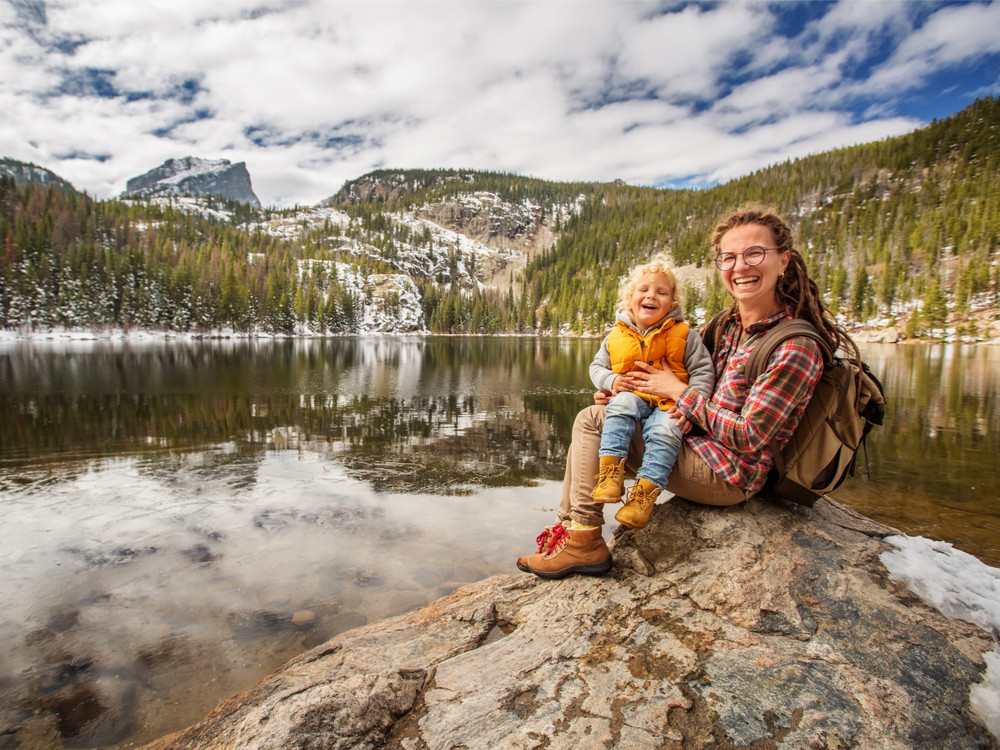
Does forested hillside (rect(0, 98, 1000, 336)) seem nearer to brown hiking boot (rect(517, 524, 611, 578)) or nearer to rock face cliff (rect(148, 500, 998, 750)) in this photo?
rock face cliff (rect(148, 500, 998, 750))

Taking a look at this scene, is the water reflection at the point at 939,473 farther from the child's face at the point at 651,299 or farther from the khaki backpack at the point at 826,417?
the child's face at the point at 651,299

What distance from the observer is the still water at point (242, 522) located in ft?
12.4

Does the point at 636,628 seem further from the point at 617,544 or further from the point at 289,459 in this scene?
the point at 289,459

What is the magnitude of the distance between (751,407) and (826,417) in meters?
0.49

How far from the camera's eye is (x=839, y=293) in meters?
85.9

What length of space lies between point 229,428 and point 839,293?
10476 centimetres

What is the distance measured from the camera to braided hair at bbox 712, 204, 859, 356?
3.18m

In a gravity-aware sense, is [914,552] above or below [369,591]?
above

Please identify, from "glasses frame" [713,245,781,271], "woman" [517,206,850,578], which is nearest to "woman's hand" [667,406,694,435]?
"woman" [517,206,850,578]

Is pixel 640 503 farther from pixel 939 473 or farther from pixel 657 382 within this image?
pixel 939 473

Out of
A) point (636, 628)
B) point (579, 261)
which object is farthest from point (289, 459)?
point (579, 261)

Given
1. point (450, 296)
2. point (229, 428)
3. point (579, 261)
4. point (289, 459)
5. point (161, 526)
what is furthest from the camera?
point (579, 261)

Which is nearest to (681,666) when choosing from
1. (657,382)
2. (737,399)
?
(737,399)

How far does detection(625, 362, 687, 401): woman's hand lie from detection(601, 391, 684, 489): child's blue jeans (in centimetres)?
10
